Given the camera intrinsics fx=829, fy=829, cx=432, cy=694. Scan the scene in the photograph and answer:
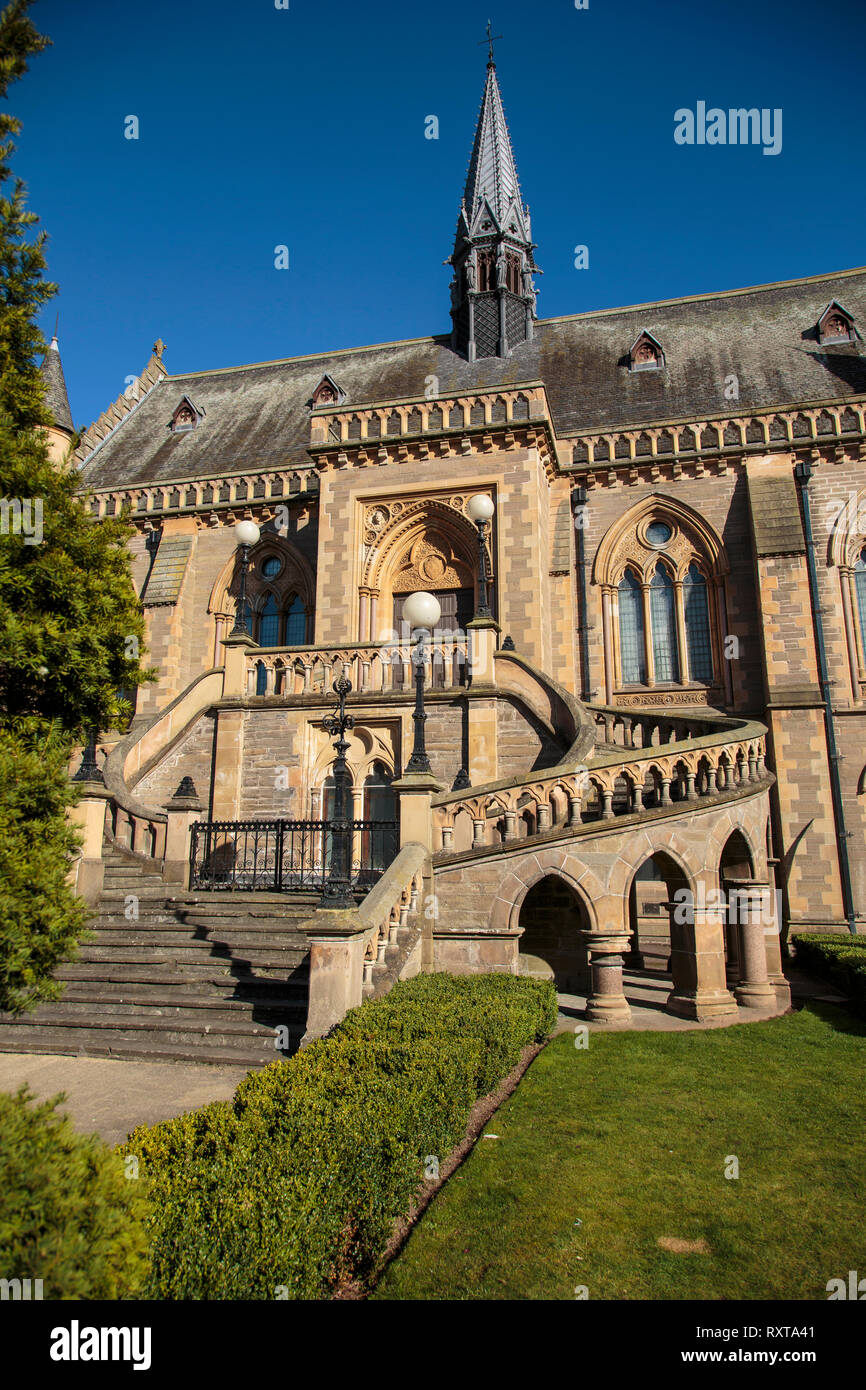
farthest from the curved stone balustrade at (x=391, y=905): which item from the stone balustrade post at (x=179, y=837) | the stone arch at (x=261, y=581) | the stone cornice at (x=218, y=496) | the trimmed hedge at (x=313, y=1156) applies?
the stone cornice at (x=218, y=496)

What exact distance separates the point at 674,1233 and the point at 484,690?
1064cm

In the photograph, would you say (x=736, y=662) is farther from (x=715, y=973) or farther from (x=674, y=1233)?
(x=674, y=1233)

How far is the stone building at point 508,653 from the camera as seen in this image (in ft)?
36.8

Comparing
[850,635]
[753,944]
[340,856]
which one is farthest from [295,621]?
[753,944]

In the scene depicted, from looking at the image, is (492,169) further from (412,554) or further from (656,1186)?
(656,1186)

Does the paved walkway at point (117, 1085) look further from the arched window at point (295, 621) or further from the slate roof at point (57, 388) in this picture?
the slate roof at point (57, 388)

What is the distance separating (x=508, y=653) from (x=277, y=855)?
5.71m

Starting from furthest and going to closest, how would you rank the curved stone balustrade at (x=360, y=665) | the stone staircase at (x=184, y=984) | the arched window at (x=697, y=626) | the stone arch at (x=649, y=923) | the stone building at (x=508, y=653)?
the arched window at (x=697, y=626) → the curved stone balustrade at (x=360, y=665) → the stone arch at (x=649, y=923) → the stone building at (x=508, y=653) → the stone staircase at (x=184, y=984)

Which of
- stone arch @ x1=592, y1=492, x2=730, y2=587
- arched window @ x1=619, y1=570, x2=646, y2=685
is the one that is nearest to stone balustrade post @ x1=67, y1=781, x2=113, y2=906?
arched window @ x1=619, y1=570, x2=646, y2=685

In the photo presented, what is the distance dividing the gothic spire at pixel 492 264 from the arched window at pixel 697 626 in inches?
386

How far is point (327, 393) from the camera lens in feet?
82.4

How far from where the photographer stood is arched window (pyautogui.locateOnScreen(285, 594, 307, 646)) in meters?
23.3
